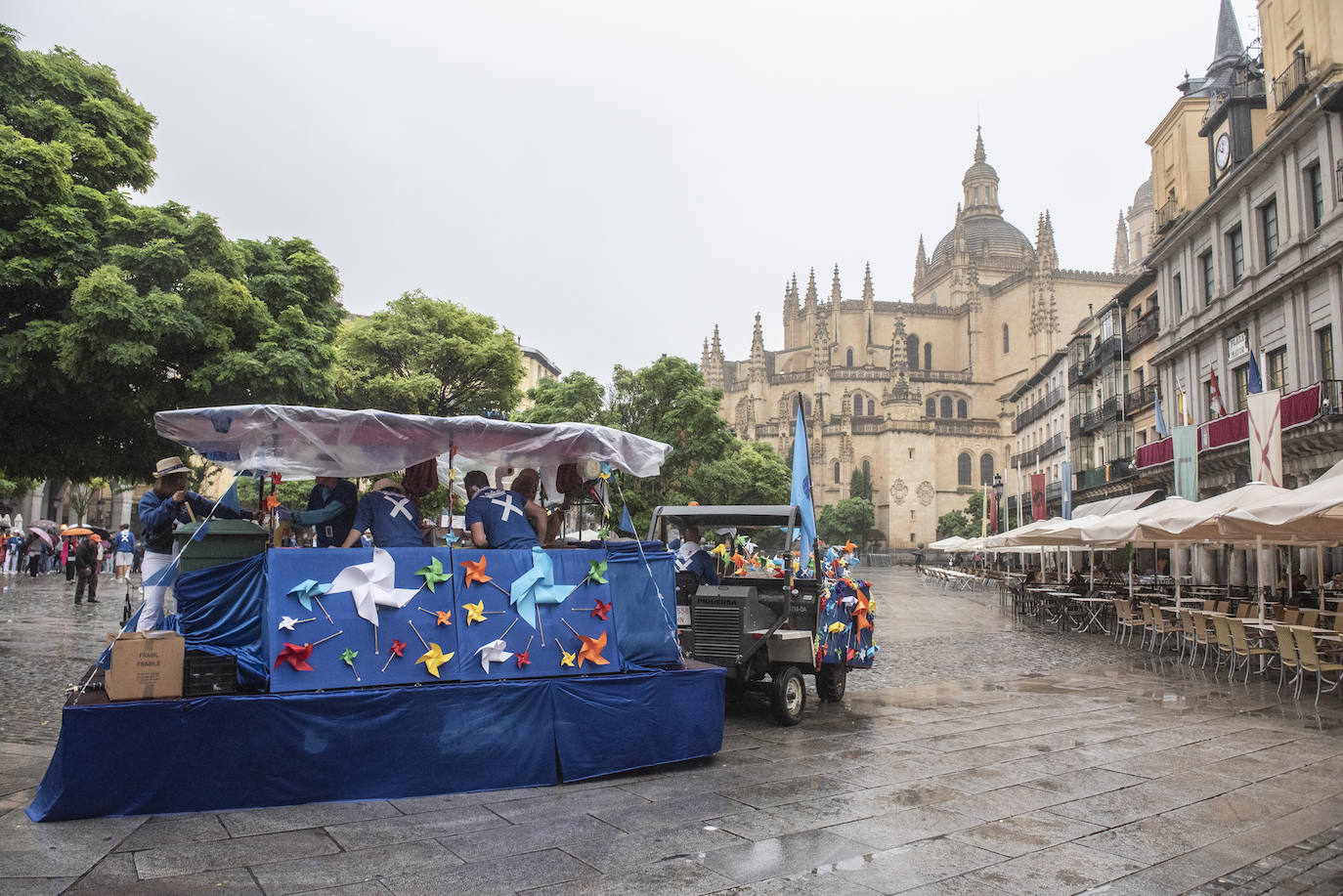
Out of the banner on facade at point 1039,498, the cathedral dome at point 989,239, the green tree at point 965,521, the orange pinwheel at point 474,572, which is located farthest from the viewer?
the cathedral dome at point 989,239

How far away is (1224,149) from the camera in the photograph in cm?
2559

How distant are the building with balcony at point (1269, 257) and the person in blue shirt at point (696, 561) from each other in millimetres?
16455

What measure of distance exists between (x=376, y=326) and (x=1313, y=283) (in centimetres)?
2776

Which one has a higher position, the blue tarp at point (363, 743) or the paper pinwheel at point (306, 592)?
the paper pinwheel at point (306, 592)

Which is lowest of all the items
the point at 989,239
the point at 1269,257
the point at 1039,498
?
the point at 1039,498

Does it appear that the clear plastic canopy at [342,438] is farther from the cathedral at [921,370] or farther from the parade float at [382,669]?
the cathedral at [921,370]

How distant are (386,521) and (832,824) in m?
3.55

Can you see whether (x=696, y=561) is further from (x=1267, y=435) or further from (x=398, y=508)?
(x=1267, y=435)

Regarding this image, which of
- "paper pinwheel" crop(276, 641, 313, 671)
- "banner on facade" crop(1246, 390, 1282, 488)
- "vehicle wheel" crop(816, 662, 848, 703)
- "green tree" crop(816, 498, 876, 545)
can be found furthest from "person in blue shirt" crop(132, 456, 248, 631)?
"green tree" crop(816, 498, 876, 545)

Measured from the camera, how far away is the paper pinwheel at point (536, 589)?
6492mm

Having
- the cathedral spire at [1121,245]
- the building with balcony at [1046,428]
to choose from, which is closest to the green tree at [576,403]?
the building with balcony at [1046,428]

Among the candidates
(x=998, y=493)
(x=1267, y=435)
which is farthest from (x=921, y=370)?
(x=1267, y=435)

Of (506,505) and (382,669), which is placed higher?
(506,505)

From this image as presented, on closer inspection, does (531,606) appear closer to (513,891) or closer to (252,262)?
(513,891)
